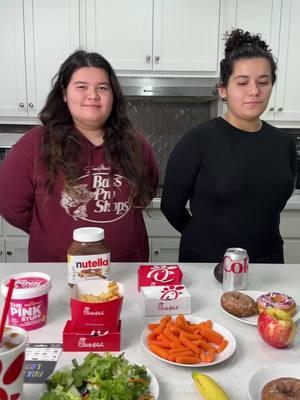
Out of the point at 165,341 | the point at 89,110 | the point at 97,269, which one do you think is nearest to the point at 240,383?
the point at 165,341

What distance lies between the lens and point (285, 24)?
2.80 metres

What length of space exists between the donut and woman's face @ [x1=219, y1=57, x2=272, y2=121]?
0.74 m

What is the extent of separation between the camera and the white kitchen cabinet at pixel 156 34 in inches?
108

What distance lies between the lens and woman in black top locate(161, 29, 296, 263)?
5.03 ft

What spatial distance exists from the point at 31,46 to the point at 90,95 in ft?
5.34

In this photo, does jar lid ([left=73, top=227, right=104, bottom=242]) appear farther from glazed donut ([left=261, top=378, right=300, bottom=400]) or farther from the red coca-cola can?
glazed donut ([left=261, top=378, right=300, bottom=400])

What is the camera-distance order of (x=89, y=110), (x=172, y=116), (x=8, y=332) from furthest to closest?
(x=172, y=116) → (x=89, y=110) → (x=8, y=332)

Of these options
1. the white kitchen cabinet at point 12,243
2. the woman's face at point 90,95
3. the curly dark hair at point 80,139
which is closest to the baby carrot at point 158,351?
the curly dark hair at point 80,139

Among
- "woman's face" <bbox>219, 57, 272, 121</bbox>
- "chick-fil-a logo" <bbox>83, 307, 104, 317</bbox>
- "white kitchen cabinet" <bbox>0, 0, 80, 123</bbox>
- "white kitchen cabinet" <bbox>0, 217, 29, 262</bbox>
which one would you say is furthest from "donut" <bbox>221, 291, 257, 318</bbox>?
"white kitchen cabinet" <bbox>0, 0, 80, 123</bbox>

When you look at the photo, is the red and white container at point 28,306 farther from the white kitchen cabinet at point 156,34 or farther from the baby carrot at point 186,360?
the white kitchen cabinet at point 156,34

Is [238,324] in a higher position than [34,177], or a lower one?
lower

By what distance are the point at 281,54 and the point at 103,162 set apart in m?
1.91

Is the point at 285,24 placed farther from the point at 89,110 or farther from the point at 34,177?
the point at 34,177

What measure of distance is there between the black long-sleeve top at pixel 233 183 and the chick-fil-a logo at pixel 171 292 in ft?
1.73
